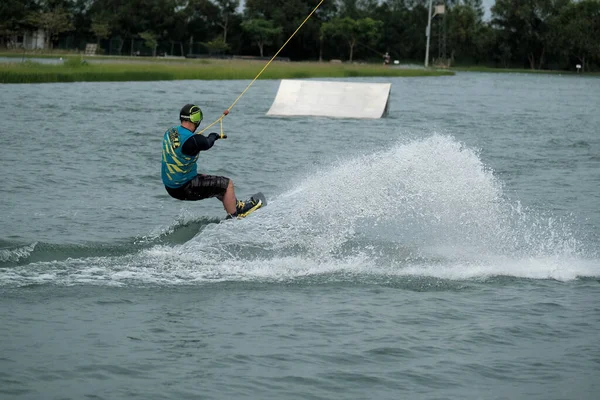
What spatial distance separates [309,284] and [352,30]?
10679 centimetres

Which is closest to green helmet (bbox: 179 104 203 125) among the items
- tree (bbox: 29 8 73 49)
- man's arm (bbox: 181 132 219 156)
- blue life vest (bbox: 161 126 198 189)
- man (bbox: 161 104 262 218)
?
man (bbox: 161 104 262 218)

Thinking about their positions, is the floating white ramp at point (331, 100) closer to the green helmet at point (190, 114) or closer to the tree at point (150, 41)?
the green helmet at point (190, 114)

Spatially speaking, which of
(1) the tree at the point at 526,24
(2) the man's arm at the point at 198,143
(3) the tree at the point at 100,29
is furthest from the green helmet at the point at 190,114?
(1) the tree at the point at 526,24

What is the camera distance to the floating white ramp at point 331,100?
115ft

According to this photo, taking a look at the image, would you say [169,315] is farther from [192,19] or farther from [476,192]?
[192,19]

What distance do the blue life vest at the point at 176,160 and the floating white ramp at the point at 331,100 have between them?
73.7ft

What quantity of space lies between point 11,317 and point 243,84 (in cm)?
4820

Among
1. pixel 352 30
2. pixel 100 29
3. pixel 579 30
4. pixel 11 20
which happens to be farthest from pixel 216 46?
pixel 579 30

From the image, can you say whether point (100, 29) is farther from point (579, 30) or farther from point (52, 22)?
point (579, 30)

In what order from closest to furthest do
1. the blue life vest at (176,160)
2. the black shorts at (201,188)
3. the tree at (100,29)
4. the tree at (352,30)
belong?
1. the blue life vest at (176,160)
2. the black shorts at (201,188)
3. the tree at (100,29)
4. the tree at (352,30)

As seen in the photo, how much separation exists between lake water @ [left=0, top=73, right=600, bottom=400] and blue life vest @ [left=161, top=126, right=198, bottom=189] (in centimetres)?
70

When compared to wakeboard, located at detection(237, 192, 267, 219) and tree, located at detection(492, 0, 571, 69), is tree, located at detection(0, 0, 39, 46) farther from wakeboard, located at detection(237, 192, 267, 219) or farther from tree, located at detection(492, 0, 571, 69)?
wakeboard, located at detection(237, 192, 267, 219)

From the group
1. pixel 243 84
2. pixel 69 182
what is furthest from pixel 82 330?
pixel 243 84

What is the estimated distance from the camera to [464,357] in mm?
8594
